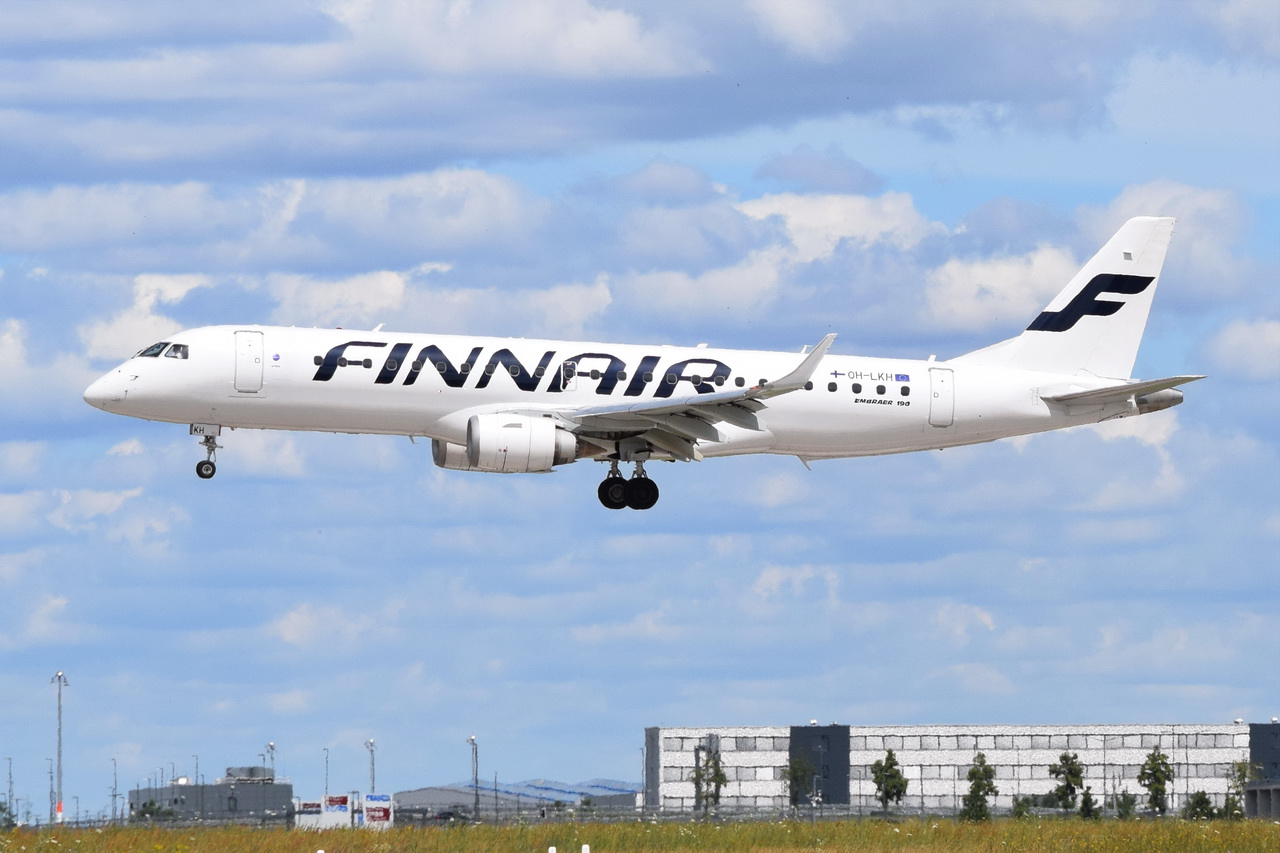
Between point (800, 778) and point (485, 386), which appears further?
point (800, 778)

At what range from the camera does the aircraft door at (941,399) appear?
2318 inches

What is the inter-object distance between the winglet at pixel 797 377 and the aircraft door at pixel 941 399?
8.57 m

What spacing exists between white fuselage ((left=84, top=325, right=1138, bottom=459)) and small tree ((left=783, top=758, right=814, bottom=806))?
73.4m

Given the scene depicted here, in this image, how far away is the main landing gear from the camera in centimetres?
5638

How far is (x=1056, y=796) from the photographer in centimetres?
11525

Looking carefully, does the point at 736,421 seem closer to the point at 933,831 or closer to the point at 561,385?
the point at 561,385

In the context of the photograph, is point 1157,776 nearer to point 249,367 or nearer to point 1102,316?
point 1102,316

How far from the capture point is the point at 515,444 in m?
52.2

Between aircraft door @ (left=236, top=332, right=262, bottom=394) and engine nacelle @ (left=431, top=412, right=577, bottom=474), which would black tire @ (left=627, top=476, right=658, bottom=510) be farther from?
aircraft door @ (left=236, top=332, right=262, bottom=394)

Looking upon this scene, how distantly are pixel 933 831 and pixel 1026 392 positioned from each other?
18.3 m

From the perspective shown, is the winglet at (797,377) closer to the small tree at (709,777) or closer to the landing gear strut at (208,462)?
the landing gear strut at (208,462)

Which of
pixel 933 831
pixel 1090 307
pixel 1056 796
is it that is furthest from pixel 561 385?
pixel 1056 796

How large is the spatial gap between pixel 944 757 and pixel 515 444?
307 ft

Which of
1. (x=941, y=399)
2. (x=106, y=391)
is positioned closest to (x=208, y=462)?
(x=106, y=391)
